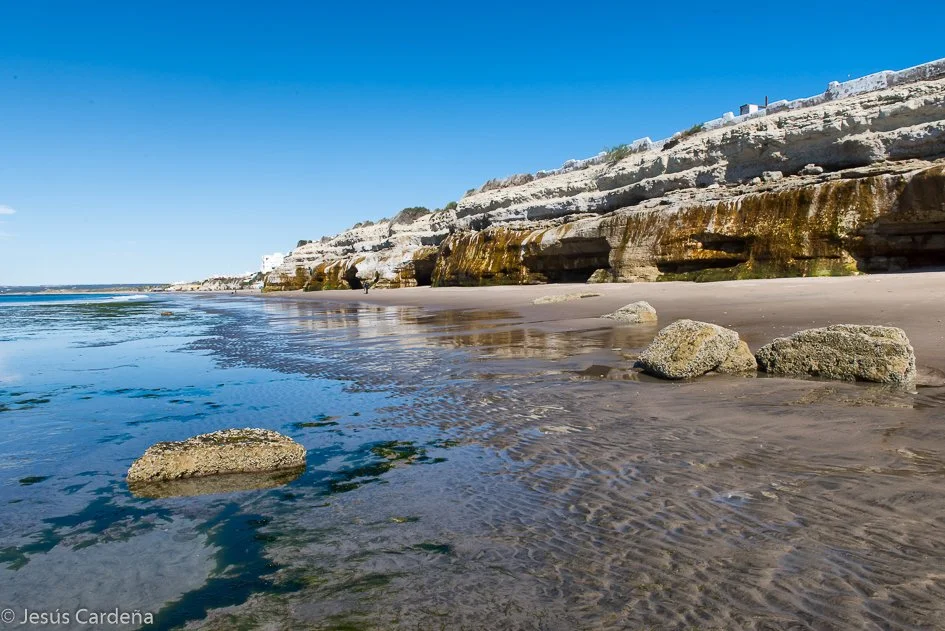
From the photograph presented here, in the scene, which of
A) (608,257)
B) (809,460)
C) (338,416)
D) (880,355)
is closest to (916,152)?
(608,257)

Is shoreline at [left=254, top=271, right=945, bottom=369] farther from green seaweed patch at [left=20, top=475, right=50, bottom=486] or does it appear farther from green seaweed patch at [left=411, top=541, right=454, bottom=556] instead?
green seaweed patch at [left=20, top=475, right=50, bottom=486]

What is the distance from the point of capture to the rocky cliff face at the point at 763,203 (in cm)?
1731

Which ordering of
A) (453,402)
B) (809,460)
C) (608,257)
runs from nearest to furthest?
(809,460), (453,402), (608,257)

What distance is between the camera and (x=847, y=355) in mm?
5973

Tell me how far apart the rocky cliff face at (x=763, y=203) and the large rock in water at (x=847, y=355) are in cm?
1389

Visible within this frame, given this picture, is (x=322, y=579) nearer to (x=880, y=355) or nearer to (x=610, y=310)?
(x=880, y=355)

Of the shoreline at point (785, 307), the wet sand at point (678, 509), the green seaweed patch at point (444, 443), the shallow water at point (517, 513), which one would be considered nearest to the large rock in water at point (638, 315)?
the shoreline at point (785, 307)

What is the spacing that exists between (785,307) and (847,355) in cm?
633

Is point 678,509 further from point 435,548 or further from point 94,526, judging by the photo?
point 94,526

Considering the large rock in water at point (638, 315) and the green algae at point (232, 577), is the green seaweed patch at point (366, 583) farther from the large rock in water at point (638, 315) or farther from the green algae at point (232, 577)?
the large rock in water at point (638, 315)

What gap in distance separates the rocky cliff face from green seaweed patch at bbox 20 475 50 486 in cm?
2094

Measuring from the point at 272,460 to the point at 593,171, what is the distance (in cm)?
3441

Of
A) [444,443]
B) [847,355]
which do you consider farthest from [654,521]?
[847,355]

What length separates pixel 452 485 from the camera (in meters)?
3.82
